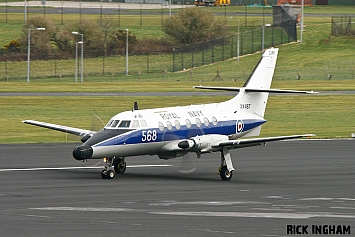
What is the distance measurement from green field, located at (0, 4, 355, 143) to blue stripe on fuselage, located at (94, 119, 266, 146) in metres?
3.11

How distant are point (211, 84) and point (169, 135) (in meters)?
62.1

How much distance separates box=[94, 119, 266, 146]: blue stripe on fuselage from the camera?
31.9 metres

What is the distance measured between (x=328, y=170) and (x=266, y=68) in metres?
6.05

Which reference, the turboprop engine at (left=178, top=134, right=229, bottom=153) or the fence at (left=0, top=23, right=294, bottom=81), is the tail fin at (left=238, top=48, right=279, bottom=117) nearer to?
the turboprop engine at (left=178, top=134, right=229, bottom=153)

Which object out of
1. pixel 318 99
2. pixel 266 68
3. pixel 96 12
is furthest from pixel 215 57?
pixel 266 68

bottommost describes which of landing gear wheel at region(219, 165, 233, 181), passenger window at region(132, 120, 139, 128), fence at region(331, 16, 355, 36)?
landing gear wheel at region(219, 165, 233, 181)

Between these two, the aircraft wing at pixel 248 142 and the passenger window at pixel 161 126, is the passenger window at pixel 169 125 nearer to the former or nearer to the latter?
the passenger window at pixel 161 126

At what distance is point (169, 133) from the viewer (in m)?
33.2

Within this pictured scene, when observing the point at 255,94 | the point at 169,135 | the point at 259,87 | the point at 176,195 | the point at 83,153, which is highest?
the point at 259,87

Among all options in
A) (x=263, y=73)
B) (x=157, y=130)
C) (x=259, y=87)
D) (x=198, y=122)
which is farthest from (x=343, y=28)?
(x=157, y=130)

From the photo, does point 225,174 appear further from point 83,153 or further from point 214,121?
point 83,153

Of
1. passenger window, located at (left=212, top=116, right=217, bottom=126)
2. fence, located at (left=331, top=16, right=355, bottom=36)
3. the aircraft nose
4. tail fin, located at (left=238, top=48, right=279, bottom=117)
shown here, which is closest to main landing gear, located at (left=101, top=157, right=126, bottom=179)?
the aircraft nose

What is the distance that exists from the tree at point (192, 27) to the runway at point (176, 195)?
94.0 meters

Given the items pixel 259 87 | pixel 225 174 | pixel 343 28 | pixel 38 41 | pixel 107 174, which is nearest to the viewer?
pixel 107 174
